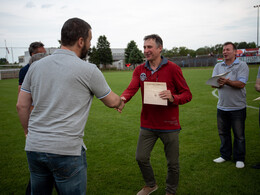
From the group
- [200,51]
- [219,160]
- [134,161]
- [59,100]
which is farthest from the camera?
[200,51]

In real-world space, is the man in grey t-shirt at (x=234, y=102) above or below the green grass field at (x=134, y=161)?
above

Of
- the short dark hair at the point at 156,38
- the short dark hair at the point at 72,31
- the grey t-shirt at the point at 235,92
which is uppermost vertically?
the short dark hair at the point at 156,38

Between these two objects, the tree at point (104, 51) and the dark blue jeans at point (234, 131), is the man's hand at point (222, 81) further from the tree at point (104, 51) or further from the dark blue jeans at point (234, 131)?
the tree at point (104, 51)

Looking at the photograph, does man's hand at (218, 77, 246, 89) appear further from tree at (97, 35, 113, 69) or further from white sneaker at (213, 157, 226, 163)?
tree at (97, 35, 113, 69)

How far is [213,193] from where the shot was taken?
11.1 feet

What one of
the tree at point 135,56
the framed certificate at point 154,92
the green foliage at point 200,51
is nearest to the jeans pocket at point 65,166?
the framed certificate at point 154,92

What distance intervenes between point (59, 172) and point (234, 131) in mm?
3762

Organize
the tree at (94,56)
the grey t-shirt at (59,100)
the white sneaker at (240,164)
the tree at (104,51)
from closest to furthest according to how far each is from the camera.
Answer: the grey t-shirt at (59,100) → the white sneaker at (240,164) → the tree at (94,56) → the tree at (104,51)

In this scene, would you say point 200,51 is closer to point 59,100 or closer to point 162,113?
point 162,113

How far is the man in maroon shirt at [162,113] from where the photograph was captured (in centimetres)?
312

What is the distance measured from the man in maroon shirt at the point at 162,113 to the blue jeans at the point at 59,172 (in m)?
1.47

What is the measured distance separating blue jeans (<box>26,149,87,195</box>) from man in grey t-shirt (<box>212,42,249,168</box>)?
327 cm

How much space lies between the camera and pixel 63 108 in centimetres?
177

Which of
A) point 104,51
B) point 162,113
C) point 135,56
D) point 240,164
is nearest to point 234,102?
point 240,164
